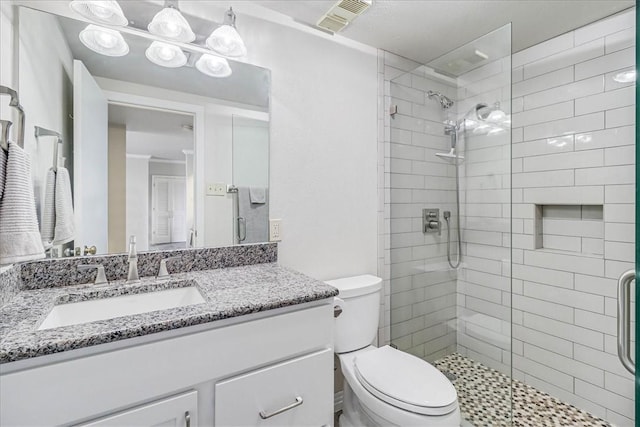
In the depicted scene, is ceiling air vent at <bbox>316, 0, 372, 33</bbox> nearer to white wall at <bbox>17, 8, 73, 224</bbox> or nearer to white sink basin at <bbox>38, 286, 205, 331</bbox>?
white wall at <bbox>17, 8, 73, 224</bbox>

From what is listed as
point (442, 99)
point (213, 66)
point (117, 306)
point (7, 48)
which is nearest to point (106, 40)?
point (7, 48)

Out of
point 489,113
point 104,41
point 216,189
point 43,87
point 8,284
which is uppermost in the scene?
point 104,41

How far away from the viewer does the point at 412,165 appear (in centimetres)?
211

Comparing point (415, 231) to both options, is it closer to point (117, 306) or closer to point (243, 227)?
point (243, 227)

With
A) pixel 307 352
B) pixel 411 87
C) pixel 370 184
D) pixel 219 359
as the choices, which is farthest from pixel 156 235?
pixel 411 87

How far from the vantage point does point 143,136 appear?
1355 millimetres

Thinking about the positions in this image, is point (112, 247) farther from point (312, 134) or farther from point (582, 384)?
point (582, 384)

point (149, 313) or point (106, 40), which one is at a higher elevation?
point (106, 40)

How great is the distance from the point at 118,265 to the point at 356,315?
3.77 feet

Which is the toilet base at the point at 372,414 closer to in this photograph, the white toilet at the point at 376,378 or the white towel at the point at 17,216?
the white toilet at the point at 376,378

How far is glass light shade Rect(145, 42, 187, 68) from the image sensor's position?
4.45ft

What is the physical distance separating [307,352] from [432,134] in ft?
5.36

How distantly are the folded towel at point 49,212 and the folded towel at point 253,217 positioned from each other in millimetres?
717

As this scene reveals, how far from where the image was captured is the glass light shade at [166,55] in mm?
1356
